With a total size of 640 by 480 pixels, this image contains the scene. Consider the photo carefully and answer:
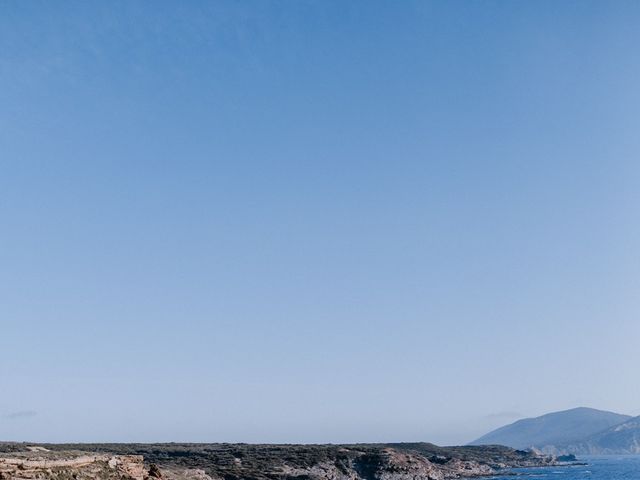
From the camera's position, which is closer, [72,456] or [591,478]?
[72,456]

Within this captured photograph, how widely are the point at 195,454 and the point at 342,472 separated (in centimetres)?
3465

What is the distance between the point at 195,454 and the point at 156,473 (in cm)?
7426

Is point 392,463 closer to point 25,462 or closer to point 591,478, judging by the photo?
point 591,478

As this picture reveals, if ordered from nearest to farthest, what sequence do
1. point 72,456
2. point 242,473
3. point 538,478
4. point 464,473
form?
point 72,456, point 242,473, point 538,478, point 464,473

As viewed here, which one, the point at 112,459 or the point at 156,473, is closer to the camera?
the point at 112,459

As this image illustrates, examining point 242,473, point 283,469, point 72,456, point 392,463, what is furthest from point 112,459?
point 392,463

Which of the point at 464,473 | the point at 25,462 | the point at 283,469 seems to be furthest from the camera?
the point at 464,473

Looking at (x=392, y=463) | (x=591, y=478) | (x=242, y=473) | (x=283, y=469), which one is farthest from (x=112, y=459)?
(x=591, y=478)

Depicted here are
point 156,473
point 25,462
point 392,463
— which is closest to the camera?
point 25,462

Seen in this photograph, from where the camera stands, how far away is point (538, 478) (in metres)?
146

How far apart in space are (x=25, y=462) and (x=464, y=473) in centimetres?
13555

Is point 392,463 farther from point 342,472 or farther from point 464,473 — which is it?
point 464,473

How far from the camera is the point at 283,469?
410 feet

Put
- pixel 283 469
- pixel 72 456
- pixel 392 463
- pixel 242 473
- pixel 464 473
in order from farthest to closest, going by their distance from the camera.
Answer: pixel 464 473 → pixel 392 463 → pixel 283 469 → pixel 242 473 → pixel 72 456
